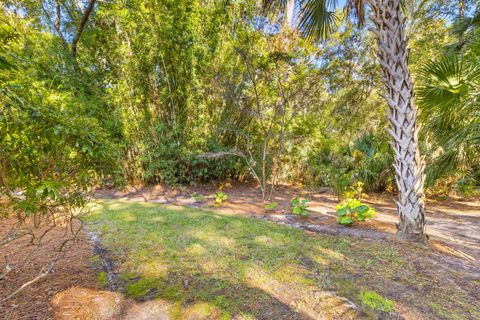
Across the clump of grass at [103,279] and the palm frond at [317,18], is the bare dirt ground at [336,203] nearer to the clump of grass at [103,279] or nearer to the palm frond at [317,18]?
the clump of grass at [103,279]

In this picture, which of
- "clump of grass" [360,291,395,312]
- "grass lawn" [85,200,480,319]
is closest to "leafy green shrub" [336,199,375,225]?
"grass lawn" [85,200,480,319]

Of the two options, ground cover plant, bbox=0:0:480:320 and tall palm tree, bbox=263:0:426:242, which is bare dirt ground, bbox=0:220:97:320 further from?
tall palm tree, bbox=263:0:426:242

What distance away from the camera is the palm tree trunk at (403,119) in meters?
2.39

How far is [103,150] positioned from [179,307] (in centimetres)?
123

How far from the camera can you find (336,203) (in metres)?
4.72

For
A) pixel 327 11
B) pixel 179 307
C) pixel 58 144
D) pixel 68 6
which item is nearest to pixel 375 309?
pixel 179 307

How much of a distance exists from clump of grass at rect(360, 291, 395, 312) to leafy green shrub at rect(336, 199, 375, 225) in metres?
1.49

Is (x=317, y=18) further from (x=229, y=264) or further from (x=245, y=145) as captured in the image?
(x=229, y=264)

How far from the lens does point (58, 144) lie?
156 centimetres

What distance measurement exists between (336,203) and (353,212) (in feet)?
5.52

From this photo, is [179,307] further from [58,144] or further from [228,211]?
[228,211]

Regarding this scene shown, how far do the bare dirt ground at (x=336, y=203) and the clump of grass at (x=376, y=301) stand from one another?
1270 millimetres

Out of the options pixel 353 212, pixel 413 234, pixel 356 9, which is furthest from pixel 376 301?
pixel 356 9

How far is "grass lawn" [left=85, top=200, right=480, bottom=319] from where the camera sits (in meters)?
1.48
